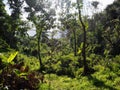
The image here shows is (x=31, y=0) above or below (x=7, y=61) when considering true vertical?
above

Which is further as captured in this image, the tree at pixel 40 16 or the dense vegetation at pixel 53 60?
the tree at pixel 40 16

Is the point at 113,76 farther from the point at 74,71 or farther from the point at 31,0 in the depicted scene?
the point at 31,0

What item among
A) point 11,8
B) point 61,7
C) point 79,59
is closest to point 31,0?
point 61,7

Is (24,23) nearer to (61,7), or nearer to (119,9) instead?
(61,7)

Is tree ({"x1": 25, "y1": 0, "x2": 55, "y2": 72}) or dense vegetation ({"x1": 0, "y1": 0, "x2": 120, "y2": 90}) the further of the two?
tree ({"x1": 25, "y1": 0, "x2": 55, "y2": 72})

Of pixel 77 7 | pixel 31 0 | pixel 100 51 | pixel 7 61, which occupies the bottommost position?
pixel 100 51

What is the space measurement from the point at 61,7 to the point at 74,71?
13.4 meters

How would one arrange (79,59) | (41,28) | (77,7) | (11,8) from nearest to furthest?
(77,7) < (79,59) < (41,28) < (11,8)

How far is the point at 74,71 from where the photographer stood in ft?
73.1

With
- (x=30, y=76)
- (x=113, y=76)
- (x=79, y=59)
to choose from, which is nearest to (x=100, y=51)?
(x=79, y=59)

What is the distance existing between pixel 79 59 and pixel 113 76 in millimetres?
8263

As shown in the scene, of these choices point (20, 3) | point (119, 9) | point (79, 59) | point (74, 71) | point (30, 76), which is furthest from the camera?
point (119, 9)

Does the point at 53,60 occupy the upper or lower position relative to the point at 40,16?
lower

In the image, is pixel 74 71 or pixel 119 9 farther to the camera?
pixel 119 9
